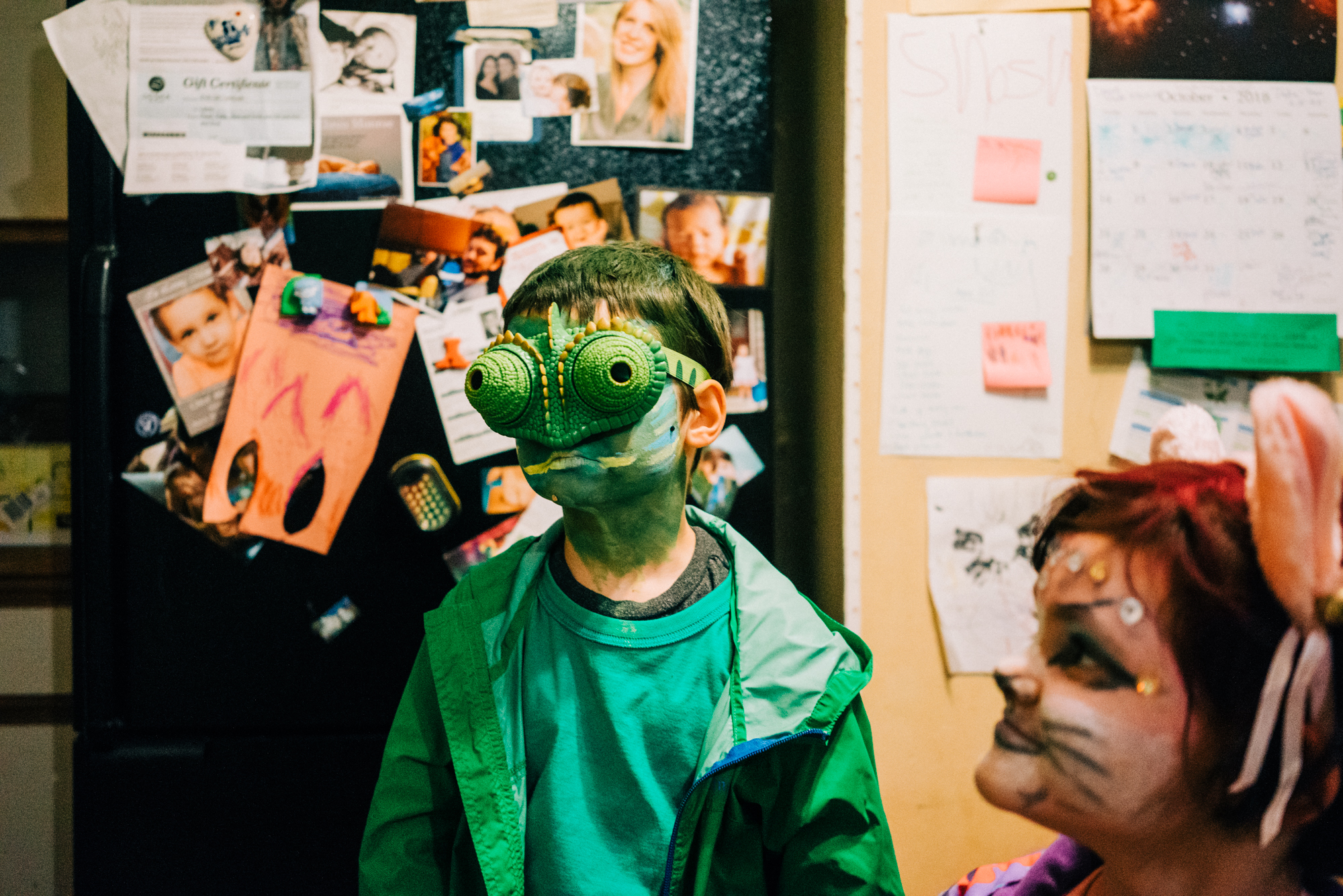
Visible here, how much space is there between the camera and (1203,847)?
43 cm

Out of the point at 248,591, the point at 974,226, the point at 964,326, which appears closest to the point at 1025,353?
the point at 964,326

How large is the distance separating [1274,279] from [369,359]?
1.40 meters

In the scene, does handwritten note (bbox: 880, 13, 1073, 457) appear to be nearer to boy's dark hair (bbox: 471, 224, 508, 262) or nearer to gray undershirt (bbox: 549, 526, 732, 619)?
gray undershirt (bbox: 549, 526, 732, 619)

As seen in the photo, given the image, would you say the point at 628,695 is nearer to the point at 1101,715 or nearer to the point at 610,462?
the point at 610,462

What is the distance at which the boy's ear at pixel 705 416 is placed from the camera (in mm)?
858

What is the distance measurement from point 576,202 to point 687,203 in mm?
180

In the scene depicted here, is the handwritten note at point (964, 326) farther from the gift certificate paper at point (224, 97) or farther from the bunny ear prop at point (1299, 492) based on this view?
the gift certificate paper at point (224, 97)

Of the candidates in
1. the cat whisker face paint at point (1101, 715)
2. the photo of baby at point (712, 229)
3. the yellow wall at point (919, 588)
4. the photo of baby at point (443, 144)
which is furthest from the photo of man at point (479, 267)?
the cat whisker face paint at point (1101, 715)

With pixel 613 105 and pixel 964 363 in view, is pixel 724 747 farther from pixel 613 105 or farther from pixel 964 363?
pixel 613 105

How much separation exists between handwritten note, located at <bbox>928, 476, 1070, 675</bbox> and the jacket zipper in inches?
19.0

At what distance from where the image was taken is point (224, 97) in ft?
4.19

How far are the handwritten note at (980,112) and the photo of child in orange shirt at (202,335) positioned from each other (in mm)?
1078

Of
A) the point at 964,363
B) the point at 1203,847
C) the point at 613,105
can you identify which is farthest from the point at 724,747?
the point at 613,105

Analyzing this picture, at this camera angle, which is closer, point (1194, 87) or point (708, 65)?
point (1194, 87)
